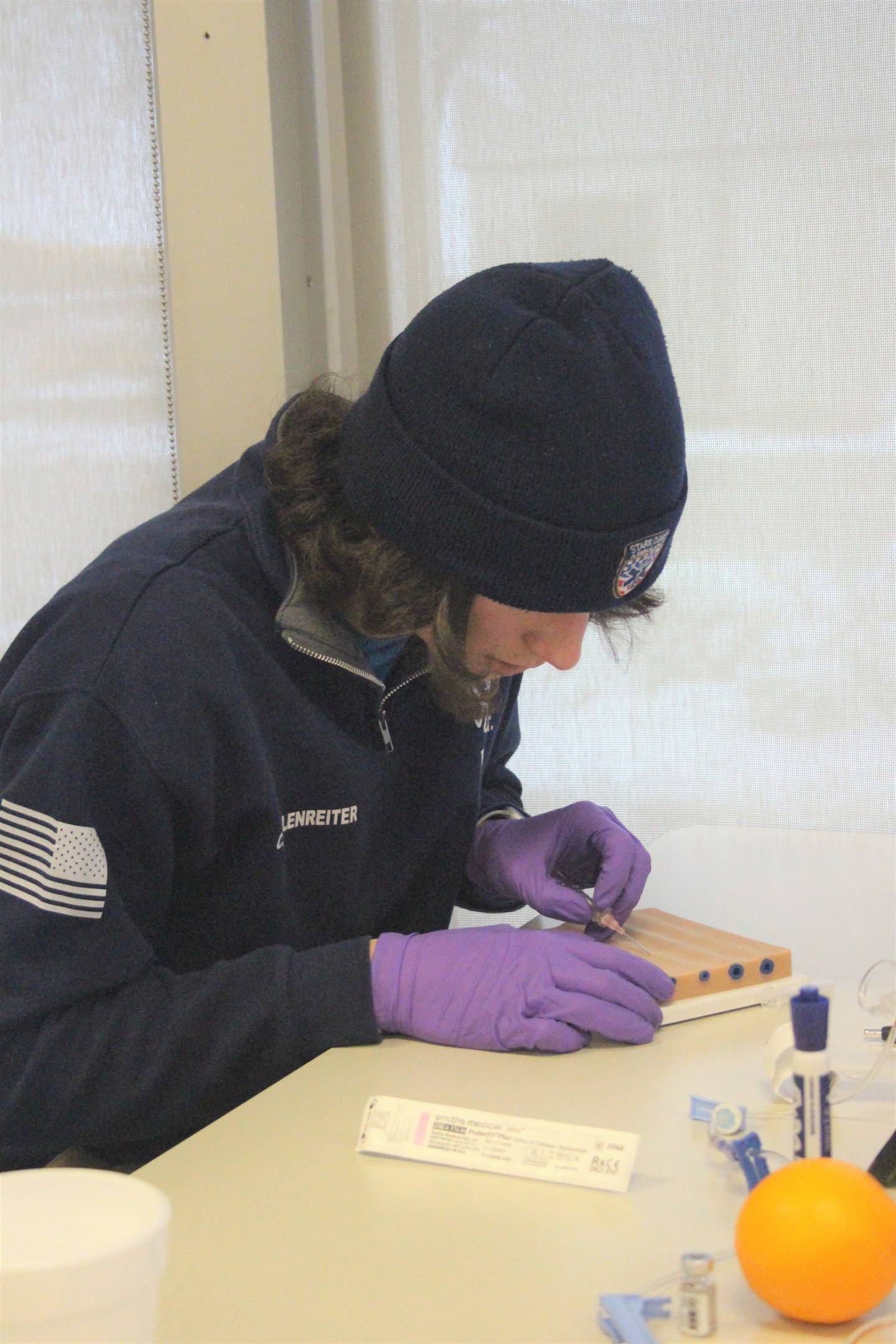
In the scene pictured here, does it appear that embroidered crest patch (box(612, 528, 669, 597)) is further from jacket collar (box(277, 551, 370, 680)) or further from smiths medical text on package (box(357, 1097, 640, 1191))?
smiths medical text on package (box(357, 1097, 640, 1191))

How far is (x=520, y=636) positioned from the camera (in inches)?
41.0

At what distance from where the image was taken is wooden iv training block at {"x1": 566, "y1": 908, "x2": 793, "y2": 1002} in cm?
100

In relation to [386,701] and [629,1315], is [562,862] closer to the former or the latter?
[386,701]

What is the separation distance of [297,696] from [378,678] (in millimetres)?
87

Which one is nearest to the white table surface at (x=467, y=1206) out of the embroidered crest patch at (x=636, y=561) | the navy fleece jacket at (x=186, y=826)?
the navy fleece jacket at (x=186, y=826)

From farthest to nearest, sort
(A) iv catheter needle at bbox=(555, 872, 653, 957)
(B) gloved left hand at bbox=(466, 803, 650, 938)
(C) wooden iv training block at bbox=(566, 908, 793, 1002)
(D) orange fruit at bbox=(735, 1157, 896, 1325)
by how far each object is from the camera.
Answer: (B) gloved left hand at bbox=(466, 803, 650, 938), (A) iv catheter needle at bbox=(555, 872, 653, 957), (C) wooden iv training block at bbox=(566, 908, 793, 1002), (D) orange fruit at bbox=(735, 1157, 896, 1325)

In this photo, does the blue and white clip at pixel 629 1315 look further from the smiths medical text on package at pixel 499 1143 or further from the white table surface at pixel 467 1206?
the smiths medical text on package at pixel 499 1143

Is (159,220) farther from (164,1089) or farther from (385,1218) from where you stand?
(385,1218)

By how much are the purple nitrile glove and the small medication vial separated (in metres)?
0.35

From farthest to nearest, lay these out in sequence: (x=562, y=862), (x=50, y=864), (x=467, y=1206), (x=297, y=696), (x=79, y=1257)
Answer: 1. (x=562, y=862)
2. (x=297, y=696)
3. (x=50, y=864)
4. (x=467, y=1206)
5. (x=79, y=1257)

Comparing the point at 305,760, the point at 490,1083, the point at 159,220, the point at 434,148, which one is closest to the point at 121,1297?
the point at 490,1083

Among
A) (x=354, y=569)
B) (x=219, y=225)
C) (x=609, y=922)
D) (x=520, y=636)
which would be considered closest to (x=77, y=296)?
(x=219, y=225)

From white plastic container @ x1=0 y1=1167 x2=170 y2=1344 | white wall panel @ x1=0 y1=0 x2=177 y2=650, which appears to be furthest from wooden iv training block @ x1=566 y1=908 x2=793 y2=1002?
white wall panel @ x1=0 y1=0 x2=177 y2=650

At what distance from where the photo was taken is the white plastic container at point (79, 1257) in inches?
15.3
